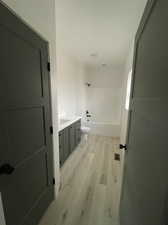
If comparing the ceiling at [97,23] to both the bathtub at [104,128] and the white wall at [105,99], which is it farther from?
the bathtub at [104,128]

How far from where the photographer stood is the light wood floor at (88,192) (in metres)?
1.51

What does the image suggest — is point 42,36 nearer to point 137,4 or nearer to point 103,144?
point 137,4

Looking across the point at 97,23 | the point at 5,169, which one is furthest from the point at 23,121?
the point at 97,23

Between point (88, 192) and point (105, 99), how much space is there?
12.1ft

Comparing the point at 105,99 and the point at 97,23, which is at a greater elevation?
the point at 97,23

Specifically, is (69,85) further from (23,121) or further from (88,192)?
(88,192)

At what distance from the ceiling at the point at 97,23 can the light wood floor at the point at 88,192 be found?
278 centimetres

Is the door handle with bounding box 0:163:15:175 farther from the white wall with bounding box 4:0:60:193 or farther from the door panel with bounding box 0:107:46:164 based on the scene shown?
the white wall with bounding box 4:0:60:193

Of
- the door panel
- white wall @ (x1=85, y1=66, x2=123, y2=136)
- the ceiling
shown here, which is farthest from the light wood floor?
the ceiling

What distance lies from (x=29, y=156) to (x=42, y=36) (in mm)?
1362

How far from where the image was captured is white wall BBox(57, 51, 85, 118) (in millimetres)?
3196

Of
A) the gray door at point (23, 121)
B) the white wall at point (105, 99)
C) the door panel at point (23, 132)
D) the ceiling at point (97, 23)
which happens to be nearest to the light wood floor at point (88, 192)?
the gray door at point (23, 121)

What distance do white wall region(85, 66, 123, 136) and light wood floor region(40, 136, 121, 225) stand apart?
1.66m

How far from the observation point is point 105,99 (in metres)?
4.95
